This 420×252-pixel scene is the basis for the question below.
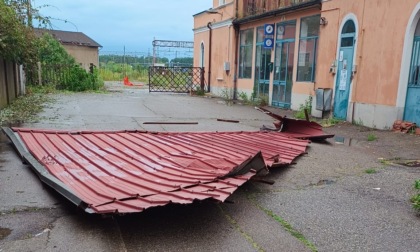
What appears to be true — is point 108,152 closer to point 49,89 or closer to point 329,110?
point 329,110

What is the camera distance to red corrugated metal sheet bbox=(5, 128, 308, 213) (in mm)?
2965

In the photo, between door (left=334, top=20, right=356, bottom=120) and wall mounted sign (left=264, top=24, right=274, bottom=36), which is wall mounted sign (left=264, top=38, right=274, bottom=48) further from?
door (left=334, top=20, right=356, bottom=120)

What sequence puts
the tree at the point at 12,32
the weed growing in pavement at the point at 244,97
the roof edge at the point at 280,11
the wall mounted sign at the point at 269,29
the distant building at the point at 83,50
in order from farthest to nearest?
the distant building at the point at 83,50
the weed growing in pavement at the point at 244,97
the wall mounted sign at the point at 269,29
the roof edge at the point at 280,11
the tree at the point at 12,32

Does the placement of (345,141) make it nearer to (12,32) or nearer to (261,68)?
(12,32)

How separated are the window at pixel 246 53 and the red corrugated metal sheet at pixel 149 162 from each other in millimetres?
9841

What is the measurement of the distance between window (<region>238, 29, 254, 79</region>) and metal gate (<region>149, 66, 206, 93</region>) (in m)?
4.05

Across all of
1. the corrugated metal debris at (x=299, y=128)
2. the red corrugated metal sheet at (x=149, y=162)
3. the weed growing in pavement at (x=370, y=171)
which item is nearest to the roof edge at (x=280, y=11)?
the corrugated metal debris at (x=299, y=128)

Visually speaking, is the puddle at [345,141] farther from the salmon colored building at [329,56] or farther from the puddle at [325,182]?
the puddle at [325,182]

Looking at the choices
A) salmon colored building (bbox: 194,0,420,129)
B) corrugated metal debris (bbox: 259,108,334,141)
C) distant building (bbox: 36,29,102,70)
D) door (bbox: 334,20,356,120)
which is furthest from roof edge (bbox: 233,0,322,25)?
distant building (bbox: 36,29,102,70)

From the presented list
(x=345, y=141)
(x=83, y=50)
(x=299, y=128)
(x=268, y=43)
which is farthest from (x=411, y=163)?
(x=83, y=50)

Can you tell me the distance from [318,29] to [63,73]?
13.2 meters

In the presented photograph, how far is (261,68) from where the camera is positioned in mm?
14961

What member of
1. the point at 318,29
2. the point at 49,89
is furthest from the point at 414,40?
the point at 49,89

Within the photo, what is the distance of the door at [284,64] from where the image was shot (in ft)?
42.4
